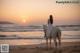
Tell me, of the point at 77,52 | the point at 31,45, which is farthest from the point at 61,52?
the point at 31,45

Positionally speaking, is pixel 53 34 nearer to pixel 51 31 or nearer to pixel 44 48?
pixel 51 31

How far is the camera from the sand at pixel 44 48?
4902mm

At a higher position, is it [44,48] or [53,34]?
[53,34]

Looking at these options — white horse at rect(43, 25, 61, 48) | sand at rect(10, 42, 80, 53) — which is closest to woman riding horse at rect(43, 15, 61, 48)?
white horse at rect(43, 25, 61, 48)

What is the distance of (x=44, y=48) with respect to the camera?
16.4ft

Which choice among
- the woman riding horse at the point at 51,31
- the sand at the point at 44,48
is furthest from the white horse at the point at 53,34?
the sand at the point at 44,48

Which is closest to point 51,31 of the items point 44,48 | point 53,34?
point 53,34

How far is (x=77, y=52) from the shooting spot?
488 centimetres

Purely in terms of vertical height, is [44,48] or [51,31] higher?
[51,31]

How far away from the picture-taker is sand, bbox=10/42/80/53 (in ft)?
16.1

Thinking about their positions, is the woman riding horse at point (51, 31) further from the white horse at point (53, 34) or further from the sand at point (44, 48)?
the sand at point (44, 48)

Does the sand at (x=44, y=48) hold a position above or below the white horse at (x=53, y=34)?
below

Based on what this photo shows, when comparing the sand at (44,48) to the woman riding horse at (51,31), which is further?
the woman riding horse at (51,31)

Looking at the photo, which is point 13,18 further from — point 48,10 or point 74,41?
point 74,41
